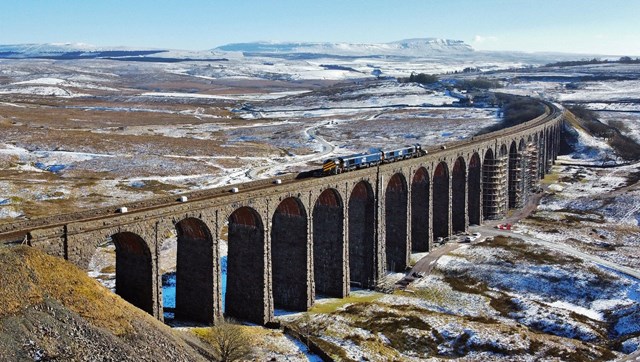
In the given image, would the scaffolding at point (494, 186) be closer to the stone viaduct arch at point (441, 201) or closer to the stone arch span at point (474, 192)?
the stone arch span at point (474, 192)

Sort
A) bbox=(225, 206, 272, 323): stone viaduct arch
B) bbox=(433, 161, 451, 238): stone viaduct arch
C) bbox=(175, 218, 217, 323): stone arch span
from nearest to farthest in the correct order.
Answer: bbox=(175, 218, 217, 323): stone arch span < bbox=(225, 206, 272, 323): stone viaduct arch < bbox=(433, 161, 451, 238): stone viaduct arch

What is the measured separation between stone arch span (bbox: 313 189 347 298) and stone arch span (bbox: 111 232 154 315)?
24858mm

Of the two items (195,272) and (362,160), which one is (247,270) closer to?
(195,272)

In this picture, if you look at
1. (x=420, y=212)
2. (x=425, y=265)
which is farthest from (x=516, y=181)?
(x=425, y=265)

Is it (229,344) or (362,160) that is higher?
(362,160)

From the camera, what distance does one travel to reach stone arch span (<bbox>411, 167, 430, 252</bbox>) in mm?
86312

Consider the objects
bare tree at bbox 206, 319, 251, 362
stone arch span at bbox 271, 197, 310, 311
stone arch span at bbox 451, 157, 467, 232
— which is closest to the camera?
bare tree at bbox 206, 319, 251, 362

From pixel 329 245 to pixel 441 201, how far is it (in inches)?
1176

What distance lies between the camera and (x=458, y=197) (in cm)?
9844

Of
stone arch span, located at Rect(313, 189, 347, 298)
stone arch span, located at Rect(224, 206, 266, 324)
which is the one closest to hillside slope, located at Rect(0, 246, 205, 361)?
stone arch span, located at Rect(224, 206, 266, 324)

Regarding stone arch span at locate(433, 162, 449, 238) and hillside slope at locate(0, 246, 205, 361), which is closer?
hillside slope at locate(0, 246, 205, 361)

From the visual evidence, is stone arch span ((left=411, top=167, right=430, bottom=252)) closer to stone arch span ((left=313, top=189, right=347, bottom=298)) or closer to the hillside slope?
stone arch span ((left=313, top=189, right=347, bottom=298))

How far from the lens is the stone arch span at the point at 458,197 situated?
9725cm

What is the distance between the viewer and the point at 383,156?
7844cm
